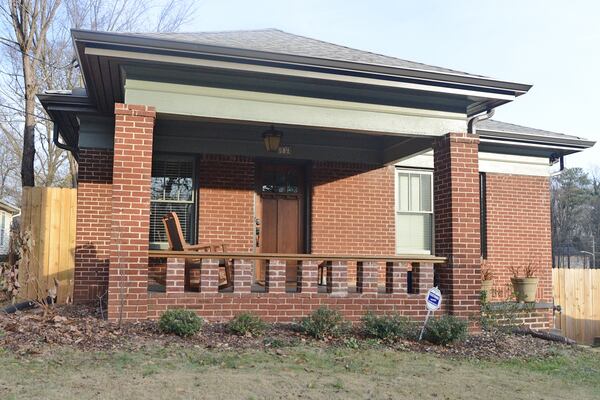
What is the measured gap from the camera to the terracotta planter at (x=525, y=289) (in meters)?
10.1

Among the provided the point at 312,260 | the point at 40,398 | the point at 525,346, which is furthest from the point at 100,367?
the point at 525,346

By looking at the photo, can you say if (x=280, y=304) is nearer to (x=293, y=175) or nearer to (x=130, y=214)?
(x=130, y=214)

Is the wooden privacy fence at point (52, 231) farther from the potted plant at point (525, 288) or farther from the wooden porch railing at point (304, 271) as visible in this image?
the potted plant at point (525, 288)

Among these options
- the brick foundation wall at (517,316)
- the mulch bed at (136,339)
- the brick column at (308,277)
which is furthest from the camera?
the brick foundation wall at (517,316)

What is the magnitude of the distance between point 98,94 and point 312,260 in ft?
13.3

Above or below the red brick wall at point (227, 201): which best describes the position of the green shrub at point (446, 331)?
below

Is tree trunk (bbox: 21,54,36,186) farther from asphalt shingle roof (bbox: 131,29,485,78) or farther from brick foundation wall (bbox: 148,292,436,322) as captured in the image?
brick foundation wall (bbox: 148,292,436,322)

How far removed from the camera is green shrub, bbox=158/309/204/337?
6570mm

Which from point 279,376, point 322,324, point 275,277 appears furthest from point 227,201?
point 279,376

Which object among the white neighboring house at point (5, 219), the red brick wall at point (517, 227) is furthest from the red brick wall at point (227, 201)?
the white neighboring house at point (5, 219)

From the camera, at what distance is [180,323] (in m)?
6.58

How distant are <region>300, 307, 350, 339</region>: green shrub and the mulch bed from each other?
12 centimetres

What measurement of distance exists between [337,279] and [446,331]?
5.30ft

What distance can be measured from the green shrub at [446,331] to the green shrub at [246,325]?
2.17 metres
